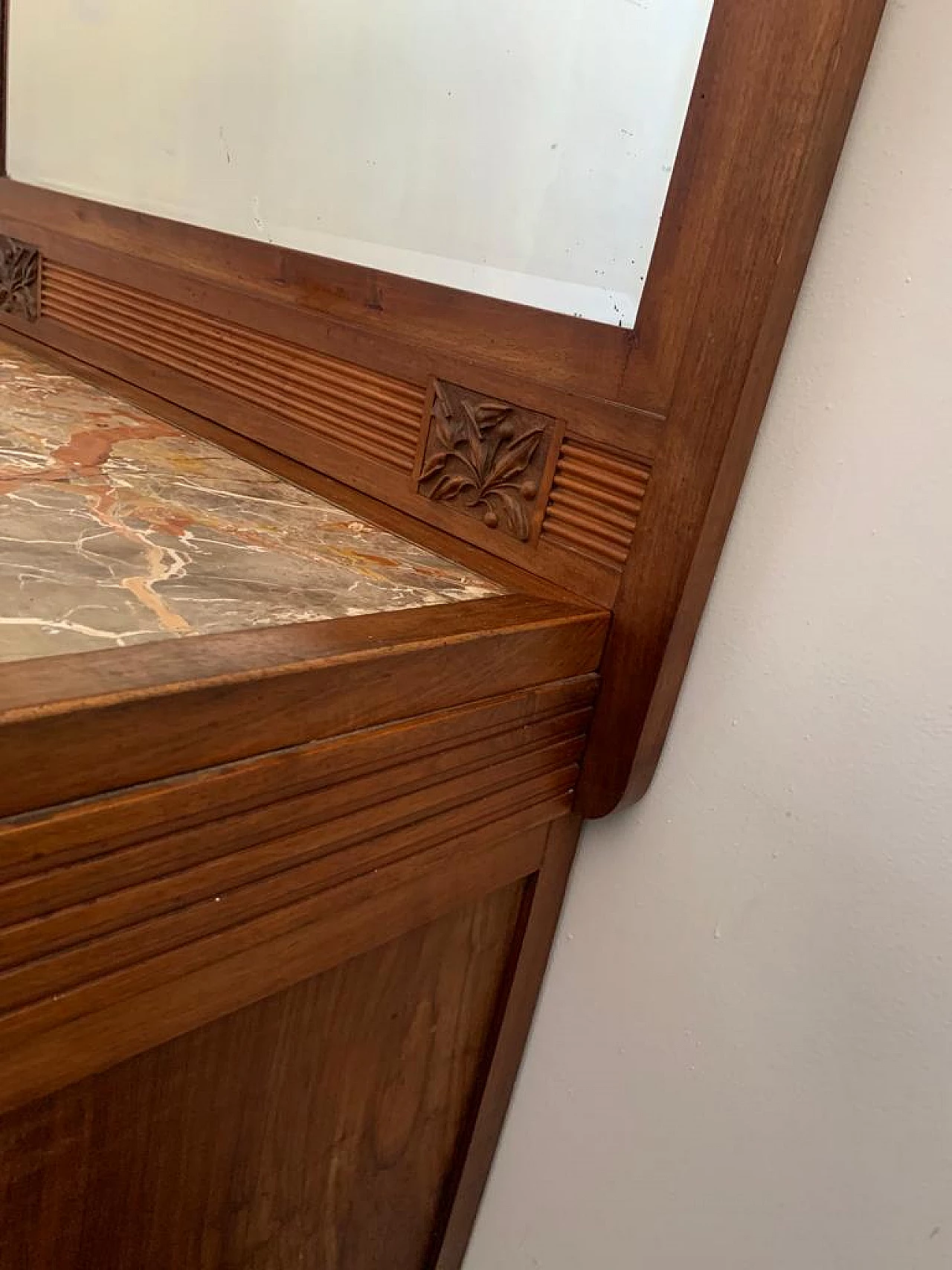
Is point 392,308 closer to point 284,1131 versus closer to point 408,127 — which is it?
point 408,127

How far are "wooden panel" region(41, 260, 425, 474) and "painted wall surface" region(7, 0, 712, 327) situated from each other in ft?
0.32

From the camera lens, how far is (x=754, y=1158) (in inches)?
24.6

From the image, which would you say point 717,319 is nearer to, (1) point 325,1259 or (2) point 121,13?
(1) point 325,1259

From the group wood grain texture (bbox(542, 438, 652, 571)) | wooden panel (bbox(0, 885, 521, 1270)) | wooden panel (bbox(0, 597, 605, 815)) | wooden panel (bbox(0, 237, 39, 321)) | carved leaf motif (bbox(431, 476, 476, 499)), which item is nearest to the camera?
wooden panel (bbox(0, 597, 605, 815))

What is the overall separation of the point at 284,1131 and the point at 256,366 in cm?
66

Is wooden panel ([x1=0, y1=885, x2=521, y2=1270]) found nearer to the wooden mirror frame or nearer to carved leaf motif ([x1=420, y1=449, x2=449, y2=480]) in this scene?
the wooden mirror frame

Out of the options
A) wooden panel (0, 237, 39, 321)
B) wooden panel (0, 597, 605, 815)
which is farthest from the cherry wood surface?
wooden panel (0, 237, 39, 321)

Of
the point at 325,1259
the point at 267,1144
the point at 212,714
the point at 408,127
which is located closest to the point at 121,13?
the point at 408,127

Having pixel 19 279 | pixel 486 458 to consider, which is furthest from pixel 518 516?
pixel 19 279

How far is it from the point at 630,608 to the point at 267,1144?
0.43m

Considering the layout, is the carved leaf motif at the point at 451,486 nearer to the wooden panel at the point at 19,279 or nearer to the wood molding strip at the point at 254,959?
the wood molding strip at the point at 254,959

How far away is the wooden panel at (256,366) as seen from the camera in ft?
2.48

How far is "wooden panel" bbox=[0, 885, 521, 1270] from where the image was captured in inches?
19.6

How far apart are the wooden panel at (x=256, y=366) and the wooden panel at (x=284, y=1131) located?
1.29 feet
